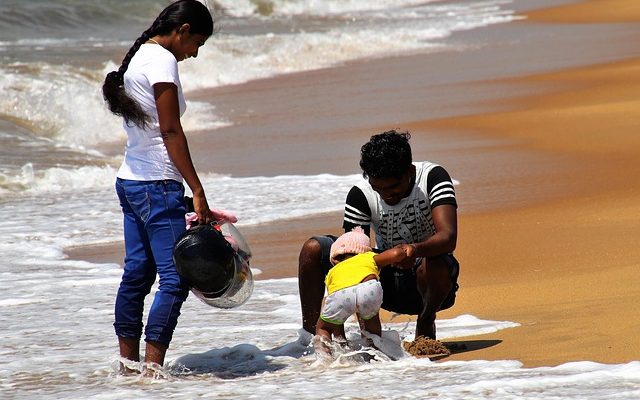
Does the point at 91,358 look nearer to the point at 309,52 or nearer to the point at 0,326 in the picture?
the point at 0,326

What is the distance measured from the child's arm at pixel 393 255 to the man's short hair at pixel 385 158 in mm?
309

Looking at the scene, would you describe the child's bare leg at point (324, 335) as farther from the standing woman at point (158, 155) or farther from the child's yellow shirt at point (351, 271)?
the standing woman at point (158, 155)

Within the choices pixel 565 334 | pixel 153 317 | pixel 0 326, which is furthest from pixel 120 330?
pixel 565 334

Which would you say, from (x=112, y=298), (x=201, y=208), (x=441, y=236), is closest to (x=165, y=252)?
(x=201, y=208)

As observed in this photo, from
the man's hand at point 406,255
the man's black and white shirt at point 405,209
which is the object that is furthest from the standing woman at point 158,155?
the man's hand at point 406,255

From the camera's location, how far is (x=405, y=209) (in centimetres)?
527

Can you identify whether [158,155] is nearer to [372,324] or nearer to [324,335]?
[324,335]

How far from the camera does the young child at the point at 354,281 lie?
496 centimetres

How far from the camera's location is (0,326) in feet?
A: 21.4

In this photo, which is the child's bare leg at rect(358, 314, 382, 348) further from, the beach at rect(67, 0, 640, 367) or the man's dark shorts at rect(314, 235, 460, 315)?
the beach at rect(67, 0, 640, 367)

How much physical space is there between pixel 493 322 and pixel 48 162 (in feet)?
26.5

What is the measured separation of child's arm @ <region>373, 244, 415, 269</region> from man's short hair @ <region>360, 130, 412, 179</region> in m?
0.31

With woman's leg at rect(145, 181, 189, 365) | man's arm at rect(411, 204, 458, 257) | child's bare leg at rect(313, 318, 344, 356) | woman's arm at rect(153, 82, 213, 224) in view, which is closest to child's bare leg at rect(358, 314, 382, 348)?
child's bare leg at rect(313, 318, 344, 356)

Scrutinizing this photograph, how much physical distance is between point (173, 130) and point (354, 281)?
3.12ft
